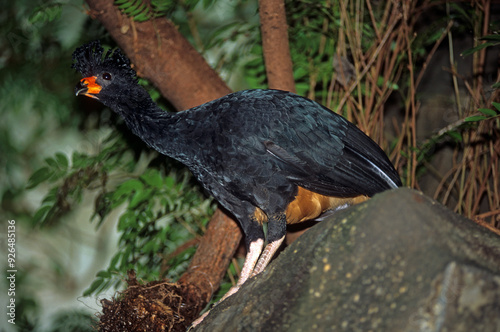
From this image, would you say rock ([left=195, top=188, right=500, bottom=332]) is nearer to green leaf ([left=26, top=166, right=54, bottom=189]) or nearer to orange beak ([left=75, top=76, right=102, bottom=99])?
orange beak ([left=75, top=76, right=102, bottom=99])

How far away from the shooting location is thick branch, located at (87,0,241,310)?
10.6 feet

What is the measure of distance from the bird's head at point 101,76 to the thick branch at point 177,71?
19.3 inches

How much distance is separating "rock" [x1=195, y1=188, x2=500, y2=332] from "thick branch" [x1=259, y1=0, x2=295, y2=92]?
170 cm

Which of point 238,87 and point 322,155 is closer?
point 322,155

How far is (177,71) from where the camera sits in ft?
10.9

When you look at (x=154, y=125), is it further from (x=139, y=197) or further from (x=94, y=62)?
(x=139, y=197)

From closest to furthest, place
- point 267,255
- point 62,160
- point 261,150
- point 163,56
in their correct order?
point 261,150 → point 267,255 → point 163,56 → point 62,160

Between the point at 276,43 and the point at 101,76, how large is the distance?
1.22m

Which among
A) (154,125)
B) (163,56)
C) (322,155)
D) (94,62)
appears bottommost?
(322,155)

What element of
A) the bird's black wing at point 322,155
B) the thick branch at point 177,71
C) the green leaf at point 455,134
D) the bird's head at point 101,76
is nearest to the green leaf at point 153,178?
the thick branch at point 177,71

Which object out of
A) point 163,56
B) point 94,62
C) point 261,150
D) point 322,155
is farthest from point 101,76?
point 322,155

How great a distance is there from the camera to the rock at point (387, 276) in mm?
1401

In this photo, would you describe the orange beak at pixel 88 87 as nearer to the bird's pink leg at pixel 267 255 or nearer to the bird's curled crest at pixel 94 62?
the bird's curled crest at pixel 94 62

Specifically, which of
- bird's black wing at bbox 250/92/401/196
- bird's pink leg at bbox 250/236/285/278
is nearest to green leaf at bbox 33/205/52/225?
bird's pink leg at bbox 250/236/285/278
